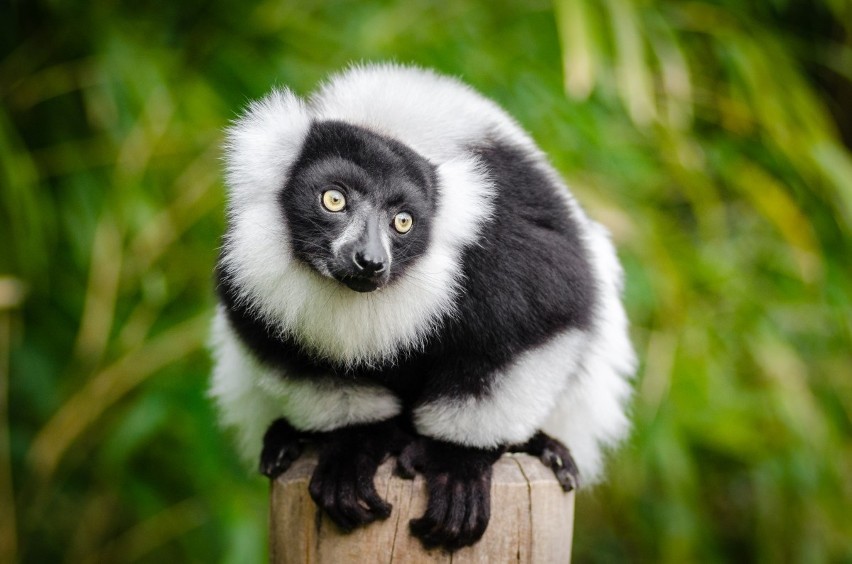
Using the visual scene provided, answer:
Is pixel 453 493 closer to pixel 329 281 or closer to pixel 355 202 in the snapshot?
pixel 329 281

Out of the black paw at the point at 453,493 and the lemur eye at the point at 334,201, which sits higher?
the lemur eye at the point at 334,201

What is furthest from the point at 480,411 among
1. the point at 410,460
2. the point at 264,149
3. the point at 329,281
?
the point at 264,149

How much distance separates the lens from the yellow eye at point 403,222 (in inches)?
73.6

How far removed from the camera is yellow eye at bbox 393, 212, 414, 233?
6.13ft

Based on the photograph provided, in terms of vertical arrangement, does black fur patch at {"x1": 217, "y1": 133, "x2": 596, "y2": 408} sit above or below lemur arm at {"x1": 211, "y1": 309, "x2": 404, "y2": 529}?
above

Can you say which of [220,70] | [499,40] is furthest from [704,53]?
[220,70]

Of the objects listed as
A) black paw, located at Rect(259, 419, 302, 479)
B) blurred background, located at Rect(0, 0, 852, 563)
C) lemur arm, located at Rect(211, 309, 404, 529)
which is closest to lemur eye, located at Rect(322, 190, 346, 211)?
lemur arm, located at Rect(211, 309, 404, 529)

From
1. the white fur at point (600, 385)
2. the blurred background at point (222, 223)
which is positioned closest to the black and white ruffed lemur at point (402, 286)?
the white fur at point (600, 385)

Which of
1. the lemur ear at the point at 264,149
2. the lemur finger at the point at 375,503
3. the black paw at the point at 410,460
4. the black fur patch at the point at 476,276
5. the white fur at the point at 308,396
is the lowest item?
the lemur finger at the point at 375,503

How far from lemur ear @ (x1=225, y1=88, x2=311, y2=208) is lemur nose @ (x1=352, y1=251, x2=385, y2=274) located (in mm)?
298

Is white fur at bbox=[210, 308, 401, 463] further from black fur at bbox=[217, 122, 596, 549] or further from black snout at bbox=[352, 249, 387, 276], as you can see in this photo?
black snout at bbox=[352, 249, 387, 276]

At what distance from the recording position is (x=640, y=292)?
325 centimetres

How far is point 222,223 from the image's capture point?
11.7ft

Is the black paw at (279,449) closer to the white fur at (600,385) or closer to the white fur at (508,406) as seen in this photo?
the white fur at (508,406)
